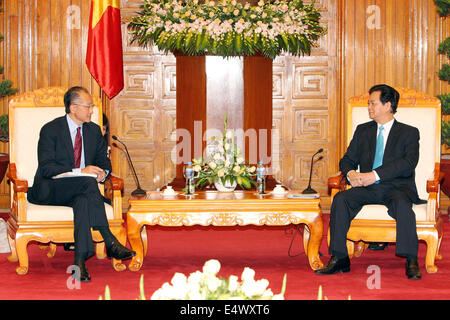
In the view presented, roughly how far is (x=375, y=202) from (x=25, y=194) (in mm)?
2331

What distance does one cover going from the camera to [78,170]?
4000 mm

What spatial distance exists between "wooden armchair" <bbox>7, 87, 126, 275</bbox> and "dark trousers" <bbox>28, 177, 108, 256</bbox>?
6cm

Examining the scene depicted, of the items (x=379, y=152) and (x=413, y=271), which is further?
(x=379, y=152)

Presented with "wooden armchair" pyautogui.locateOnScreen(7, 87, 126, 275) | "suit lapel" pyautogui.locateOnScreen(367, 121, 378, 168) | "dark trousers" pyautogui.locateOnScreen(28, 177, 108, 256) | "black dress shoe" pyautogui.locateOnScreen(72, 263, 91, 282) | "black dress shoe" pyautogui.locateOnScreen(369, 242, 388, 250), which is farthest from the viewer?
"black dress shoe" pyautogui.locateOnScreen(369, 242, 388, 250)

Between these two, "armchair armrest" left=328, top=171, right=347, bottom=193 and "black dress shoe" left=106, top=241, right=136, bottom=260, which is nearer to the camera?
"black dress shoe" left=106, top=241, right=136, bottom=260

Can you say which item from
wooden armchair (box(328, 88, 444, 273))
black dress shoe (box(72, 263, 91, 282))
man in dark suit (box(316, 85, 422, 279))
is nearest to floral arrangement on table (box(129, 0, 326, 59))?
wooden armchair (box(328, 88, 444, 273))

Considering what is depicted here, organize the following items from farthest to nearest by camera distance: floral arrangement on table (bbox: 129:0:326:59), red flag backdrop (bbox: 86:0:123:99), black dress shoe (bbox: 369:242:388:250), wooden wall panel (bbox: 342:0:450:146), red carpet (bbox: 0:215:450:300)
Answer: wooden wall panel (bbox: 342:0:450:146) → red flag backdrop (bbox: 86:0:123:99) → floral arrangement on table (bbox: 129:0:326:59) → black dress shoe (bbox: 369:242:388:250) → red carpet (bbox: 0:215:450:300)

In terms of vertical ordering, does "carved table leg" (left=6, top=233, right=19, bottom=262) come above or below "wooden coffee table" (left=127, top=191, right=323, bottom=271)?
below

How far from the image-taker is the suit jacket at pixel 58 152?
390cm

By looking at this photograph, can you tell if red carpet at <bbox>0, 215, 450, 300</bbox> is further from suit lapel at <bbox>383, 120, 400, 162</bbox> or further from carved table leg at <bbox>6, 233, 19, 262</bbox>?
suit lapel at <bbox>383, 120, 400, 162</bbox>


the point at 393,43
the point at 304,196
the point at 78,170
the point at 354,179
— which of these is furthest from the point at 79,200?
the point at 393,43

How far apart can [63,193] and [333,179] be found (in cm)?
175

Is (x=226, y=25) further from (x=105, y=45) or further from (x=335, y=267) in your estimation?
(x=335, y=267)

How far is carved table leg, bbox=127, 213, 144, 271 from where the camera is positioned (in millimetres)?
3820
